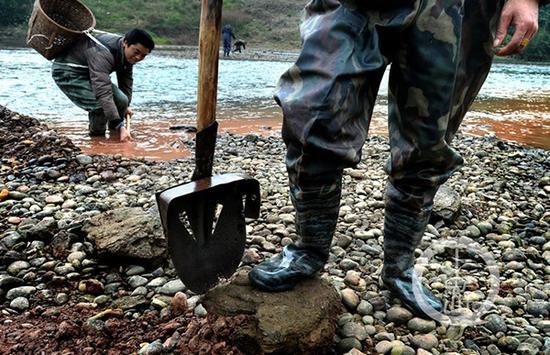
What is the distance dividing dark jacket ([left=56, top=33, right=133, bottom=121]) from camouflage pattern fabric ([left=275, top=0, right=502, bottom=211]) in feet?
13.2

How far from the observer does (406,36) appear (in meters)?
1.58

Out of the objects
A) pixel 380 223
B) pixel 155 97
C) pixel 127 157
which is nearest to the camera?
pixel 380 223

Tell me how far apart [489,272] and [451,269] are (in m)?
0.19

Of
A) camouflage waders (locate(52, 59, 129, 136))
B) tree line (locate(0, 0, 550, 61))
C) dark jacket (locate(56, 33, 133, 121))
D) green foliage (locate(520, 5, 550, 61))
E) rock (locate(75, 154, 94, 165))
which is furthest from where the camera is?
green foliage (locate(520, 5, 550, 61))

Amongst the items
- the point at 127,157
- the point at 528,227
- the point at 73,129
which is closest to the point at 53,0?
the point at 73,129

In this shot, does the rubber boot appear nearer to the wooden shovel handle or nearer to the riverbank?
the riverbank

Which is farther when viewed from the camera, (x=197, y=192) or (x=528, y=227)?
(x=528, y=227)

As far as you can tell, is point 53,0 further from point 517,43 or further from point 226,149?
point 517,43

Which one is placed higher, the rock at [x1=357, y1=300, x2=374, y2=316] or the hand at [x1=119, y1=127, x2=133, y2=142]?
the rock at [x1=357, y1=300, x2=374, y2=316]

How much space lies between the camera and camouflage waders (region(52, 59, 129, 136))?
5.31 metres

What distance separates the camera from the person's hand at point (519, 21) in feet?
5.13

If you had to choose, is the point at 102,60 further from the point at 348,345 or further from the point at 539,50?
the point at 539,50

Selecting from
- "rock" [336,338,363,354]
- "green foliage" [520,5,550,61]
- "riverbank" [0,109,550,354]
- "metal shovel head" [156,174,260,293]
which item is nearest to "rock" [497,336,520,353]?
"riverbank" [0,109,550,354]

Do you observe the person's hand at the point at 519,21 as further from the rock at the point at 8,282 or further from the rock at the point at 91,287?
the rock at the point at 8,282
